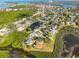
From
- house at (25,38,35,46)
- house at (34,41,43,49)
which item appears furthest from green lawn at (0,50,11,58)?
house at (34,41,43,49)

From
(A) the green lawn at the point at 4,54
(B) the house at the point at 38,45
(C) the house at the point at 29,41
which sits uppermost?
(C) the house at the point at 29,41

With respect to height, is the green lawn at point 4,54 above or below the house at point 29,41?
below

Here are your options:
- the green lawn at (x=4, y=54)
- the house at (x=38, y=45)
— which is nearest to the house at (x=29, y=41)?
the house at (x=38, y=45)

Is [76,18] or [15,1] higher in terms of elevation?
[15,1]

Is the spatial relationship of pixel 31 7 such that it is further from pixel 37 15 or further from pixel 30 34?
pixel 30 34

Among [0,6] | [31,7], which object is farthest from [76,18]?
[0,6]

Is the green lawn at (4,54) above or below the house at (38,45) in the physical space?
below

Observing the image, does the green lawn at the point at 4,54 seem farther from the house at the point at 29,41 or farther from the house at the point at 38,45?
the house at the point at 38,45

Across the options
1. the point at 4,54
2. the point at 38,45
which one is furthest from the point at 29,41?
the point at 4,54

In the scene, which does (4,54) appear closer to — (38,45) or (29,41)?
(29,41)

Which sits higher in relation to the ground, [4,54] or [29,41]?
Answer: [29,41]

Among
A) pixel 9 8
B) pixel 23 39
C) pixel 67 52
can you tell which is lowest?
pixel 67 52
